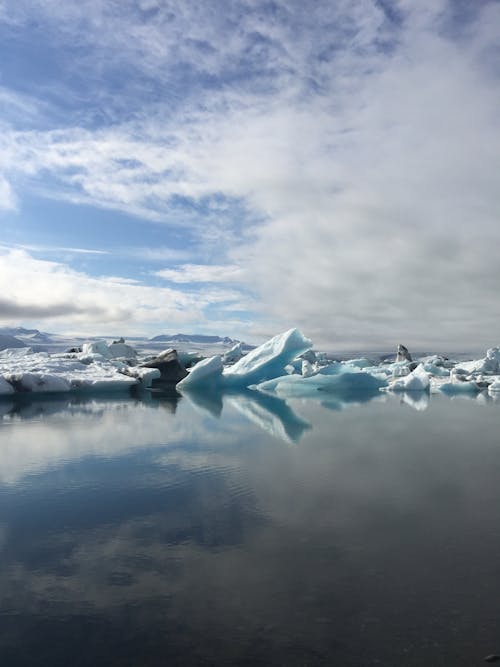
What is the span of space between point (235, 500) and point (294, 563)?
5.47ft

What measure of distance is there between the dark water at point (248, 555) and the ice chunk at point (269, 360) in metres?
13.8

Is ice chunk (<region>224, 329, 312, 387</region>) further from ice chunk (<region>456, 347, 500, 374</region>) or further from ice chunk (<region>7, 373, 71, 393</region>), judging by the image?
ice chunk (<region>456, 347, 500, 374</region>)

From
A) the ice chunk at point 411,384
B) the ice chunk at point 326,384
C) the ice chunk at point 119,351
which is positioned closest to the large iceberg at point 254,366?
the ice chunk at point 326,384

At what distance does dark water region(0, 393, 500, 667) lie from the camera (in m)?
2.59

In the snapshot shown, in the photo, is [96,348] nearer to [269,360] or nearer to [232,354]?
[269,360]

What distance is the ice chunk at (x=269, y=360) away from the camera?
22.0 meters

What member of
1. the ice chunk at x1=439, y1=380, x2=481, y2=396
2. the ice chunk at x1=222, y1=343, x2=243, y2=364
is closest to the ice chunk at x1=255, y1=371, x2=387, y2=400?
the ice chunk at x1=439, y1=380, x2=481, y2=396

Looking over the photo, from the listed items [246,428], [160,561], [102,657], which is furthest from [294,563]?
[246,428]

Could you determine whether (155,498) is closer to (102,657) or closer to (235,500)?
(235,500)

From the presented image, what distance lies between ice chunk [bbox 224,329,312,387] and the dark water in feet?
45.3

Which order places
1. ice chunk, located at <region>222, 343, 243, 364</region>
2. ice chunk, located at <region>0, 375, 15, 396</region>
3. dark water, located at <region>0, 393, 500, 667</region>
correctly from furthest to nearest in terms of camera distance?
1. ice chunk, located at <region>222, 343, 243, 364</region>
2. ice chunk, located at <region>0, 375, 15, 396</region>
3. dark water, located at <region>0, 393, 500, 667</region>

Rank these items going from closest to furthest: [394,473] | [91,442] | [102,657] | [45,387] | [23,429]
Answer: [102,657]
[394,473]
[91,442]
[23,429]
[45,387]

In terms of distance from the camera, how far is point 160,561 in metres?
3.62

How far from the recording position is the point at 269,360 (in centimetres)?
2225
